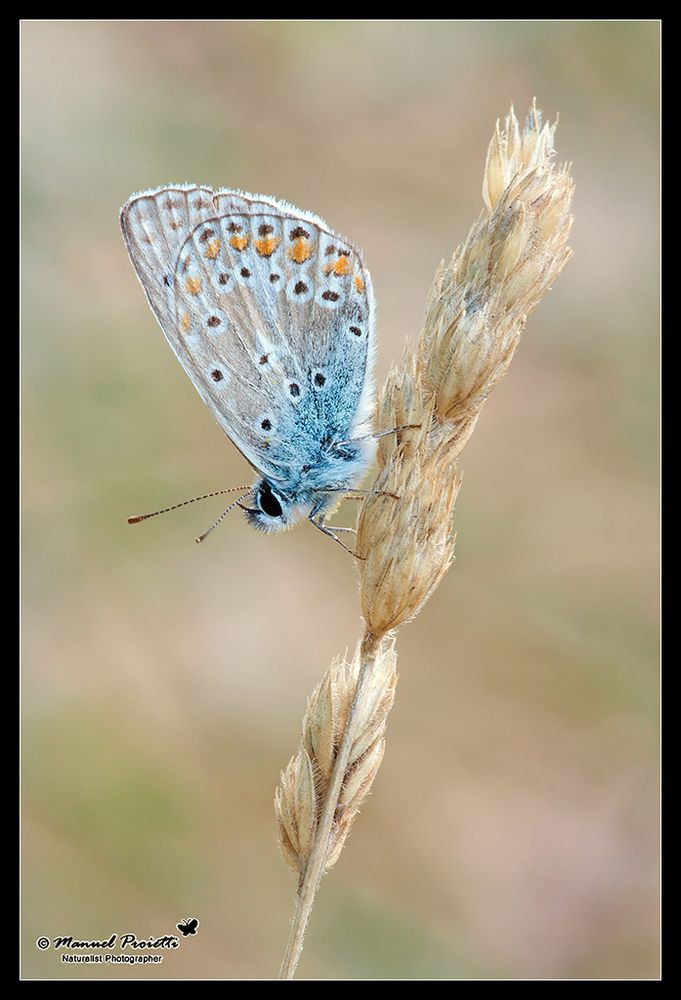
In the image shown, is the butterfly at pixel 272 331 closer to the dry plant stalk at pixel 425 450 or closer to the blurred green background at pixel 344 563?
the dry plant stalk at pixel 425 450

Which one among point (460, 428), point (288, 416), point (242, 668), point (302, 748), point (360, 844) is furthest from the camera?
point (242, 668)

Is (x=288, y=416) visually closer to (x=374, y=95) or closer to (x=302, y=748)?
(x=302, y=748)

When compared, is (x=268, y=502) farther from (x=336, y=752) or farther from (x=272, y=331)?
(x=336, y=752)

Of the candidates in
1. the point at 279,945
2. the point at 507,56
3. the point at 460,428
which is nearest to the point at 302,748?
the point at 460,428

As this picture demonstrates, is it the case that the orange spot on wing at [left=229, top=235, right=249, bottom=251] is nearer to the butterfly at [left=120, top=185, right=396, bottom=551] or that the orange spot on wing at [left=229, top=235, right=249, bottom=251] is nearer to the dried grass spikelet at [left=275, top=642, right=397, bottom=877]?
the butterfly at [left=120, top=185, right=396, bottom=551]

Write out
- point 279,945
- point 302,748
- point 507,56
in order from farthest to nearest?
point 507,56 < point 279,945 < point 302,748

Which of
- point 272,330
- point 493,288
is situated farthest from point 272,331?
point 493,288
